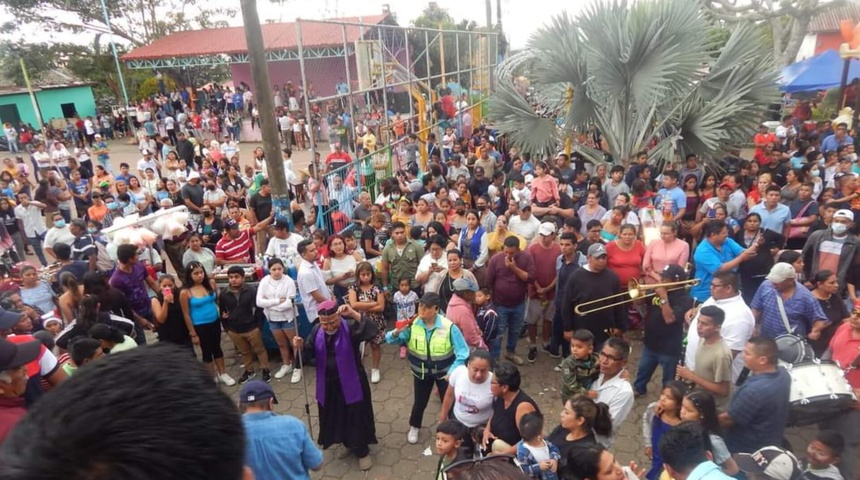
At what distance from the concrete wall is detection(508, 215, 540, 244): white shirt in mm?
30479

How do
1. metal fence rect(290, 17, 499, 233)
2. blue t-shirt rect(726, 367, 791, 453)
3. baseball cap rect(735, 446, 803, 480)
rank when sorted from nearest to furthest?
baseball cap rect(735, 446, 803, 480), blue t-shirt rect(726, 367, 791, 453), metal fence rect(290, 17, 499, 233)

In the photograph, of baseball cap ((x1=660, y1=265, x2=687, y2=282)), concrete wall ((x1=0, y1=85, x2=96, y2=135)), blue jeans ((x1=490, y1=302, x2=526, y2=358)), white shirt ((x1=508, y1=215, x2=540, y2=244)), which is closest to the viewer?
baseball cap ((x1=660, y1=265, x2=687, y2=282))

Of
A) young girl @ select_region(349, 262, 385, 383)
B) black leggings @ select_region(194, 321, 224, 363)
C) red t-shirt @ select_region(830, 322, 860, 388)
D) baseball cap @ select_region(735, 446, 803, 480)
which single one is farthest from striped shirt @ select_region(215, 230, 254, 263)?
red t-shirt @ select_region(830, 322, 860, 388)

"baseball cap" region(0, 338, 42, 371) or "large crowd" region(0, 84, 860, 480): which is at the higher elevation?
"baseball cap" region(0, 338, 42, 371)

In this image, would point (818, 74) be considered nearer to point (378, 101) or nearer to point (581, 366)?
Result: point (378, 101)

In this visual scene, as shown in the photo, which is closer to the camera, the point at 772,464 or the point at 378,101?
the point at 772,464

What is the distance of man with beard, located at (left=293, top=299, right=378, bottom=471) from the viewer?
4516 mm

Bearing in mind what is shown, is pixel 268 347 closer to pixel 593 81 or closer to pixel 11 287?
pixel 11 287

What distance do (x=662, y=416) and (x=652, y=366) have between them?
1.70 metres

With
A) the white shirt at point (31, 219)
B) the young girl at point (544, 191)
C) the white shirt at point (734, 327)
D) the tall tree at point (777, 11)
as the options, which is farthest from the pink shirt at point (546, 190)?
the tall tree at point (777, 11)

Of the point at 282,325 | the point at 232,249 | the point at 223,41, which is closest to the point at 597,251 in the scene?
the point at 282,325

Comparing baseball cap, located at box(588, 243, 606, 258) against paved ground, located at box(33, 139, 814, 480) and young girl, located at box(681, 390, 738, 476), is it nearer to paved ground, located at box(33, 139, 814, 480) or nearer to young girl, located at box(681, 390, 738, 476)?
paved ground, located at box(33, 139, 814, 480)

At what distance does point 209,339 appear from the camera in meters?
5.92

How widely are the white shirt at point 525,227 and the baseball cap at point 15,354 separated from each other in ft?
16.9
